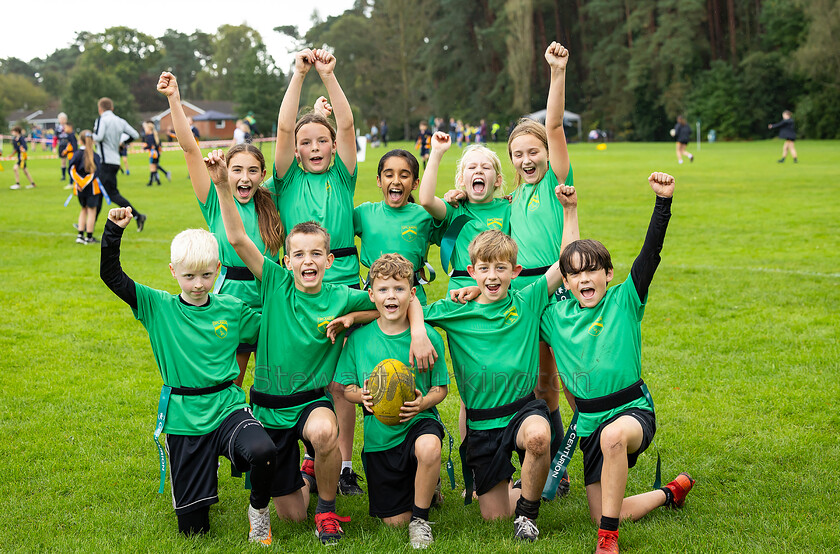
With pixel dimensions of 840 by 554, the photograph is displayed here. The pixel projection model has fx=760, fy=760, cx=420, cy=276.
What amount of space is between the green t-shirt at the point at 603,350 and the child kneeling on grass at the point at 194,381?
1.65m

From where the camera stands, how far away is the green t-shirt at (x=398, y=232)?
4773mm

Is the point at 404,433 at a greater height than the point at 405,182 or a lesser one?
lesser

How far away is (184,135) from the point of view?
14.8 ft

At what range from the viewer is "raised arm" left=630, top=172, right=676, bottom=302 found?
12.6ft

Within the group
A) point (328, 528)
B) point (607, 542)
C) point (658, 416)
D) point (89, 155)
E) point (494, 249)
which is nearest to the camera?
point (607, 542)

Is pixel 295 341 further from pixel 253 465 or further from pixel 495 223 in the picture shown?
pixel 495 223

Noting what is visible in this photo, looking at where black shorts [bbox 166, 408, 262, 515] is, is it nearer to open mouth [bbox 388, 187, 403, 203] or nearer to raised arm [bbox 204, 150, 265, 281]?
raised arm [bbox 204, 150, 265, 281]

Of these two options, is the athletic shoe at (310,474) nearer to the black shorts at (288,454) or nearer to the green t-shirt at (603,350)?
the black shorts at (288,454)

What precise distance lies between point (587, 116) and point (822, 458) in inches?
2591

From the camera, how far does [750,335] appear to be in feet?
24.6

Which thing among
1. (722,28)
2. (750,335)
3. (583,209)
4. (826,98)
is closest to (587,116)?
(722,28)

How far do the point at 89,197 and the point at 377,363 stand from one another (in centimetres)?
1120

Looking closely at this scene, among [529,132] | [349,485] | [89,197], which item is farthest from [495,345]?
[89,197]

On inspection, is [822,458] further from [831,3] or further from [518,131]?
[831,3]
